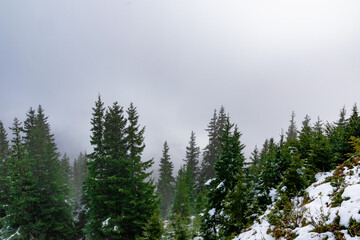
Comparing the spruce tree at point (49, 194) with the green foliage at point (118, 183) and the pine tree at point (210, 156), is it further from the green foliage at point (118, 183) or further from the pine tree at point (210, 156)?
the pine tree at point (210, 156)

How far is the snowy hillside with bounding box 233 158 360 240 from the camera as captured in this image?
4.61 m

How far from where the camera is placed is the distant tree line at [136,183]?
9.50 meters

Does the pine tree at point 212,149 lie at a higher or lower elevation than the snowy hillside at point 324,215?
higher

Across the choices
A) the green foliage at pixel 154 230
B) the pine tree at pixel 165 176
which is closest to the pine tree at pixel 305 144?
the green foliage at pixel 154 230

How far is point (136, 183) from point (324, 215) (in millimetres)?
14601

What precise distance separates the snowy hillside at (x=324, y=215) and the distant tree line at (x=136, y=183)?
39.0 inches

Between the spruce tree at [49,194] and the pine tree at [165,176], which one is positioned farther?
the pine tree at [165,176]

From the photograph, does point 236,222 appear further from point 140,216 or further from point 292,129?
point 292,129

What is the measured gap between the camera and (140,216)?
16.5m

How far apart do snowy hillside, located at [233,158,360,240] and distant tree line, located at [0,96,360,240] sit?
0.99m

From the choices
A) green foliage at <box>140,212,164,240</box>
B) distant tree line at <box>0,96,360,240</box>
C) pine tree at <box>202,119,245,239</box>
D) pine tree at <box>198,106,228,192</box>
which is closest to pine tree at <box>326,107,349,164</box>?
distant tree line at <box>0,96,360,240</box>

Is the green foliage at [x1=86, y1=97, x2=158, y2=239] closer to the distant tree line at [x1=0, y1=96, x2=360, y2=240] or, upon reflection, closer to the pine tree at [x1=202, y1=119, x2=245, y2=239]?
the distant tree line at [x1=0, y1=96, x2=360, y2=240]

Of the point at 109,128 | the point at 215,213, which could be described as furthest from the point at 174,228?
the point at 109,128

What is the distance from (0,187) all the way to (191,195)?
97.4ft
